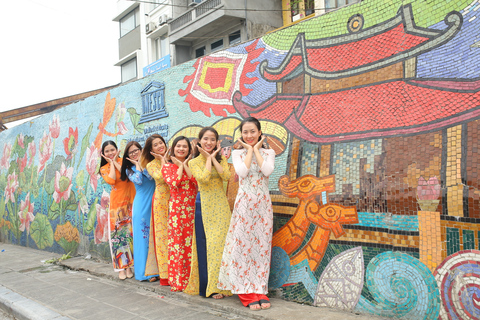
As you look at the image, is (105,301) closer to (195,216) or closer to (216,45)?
(195,216)

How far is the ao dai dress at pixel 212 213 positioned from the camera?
12.8 feet

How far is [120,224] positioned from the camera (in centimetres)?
523

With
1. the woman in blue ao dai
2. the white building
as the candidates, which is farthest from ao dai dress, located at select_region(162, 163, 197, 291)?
the white building

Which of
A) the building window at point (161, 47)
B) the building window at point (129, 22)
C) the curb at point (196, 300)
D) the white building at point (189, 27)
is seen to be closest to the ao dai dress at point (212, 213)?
the curb at point (196, 300)

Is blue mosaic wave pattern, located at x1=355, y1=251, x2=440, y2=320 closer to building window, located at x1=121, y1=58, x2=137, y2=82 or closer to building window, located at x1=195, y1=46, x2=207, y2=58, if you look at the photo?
building window, located at x1=195, y1=46, x2=207, y2=58

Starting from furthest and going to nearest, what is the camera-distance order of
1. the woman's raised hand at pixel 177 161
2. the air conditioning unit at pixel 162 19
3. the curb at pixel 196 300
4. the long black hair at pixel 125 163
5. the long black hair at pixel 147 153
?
the air conditioning unit at pixel 162 19 → the long black hair at pixel 125 163 → the long black hair at pixel 147 153 → the woman's raised hand at pixel 177 161 → the curb at pixel 196 300

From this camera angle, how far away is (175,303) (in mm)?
4027

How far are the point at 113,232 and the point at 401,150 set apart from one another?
3.75 m

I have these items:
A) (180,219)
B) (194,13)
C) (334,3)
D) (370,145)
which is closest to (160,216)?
(180,219)

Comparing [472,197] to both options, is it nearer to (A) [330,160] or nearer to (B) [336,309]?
(A) [330,160]

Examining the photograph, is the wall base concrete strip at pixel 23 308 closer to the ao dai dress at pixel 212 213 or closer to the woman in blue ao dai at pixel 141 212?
the woman in blue ao dai at pixel 141 212

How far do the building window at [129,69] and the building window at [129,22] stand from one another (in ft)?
5.85

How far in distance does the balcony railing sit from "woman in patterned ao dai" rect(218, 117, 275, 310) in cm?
1242

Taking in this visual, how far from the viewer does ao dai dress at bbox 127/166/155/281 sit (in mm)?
4922
